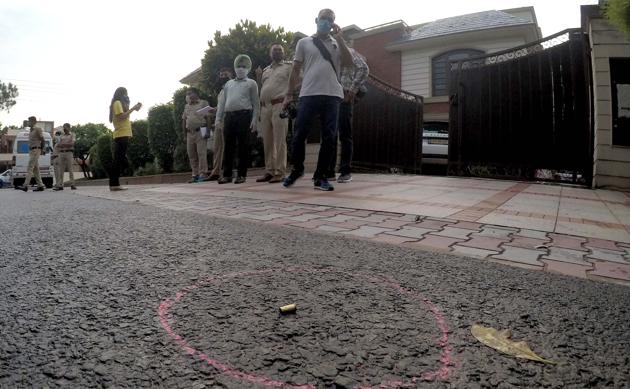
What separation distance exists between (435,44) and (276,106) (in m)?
12.3

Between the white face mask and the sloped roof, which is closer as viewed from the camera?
the white face mask

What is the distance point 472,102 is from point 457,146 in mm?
859

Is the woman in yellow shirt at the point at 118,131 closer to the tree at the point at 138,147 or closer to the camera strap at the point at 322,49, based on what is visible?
the camera strap at the point at 322,49

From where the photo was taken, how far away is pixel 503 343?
3.94ft

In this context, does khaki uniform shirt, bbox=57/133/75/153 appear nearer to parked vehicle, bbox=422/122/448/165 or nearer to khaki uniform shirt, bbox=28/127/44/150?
khaki uniform shirt, bbox=28/127/44/150

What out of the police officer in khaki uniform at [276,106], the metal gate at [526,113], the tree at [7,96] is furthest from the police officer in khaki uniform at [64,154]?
the tree at [7,96]

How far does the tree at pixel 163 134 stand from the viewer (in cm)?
1465

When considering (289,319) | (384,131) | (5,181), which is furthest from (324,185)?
(5,181)

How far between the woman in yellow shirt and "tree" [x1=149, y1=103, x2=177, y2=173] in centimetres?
766

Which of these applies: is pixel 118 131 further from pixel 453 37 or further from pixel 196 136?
pixel 453 37

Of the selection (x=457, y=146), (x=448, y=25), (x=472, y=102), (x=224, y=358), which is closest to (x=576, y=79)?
(x=472, y=102)

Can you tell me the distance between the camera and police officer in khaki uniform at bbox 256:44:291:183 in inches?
251

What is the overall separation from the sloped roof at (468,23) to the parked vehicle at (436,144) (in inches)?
261

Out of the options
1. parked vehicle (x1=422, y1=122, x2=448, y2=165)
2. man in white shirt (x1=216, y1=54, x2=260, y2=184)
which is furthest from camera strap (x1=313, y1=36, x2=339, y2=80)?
parked vehicle (x1=422, y1=122, x2=448, y2=165)
